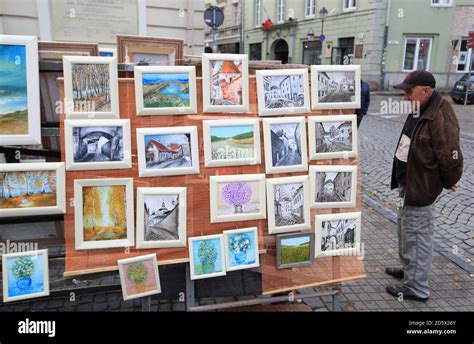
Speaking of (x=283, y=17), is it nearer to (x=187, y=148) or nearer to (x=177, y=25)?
(x=177, y=25)

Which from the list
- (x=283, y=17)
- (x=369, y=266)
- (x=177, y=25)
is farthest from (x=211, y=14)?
(x=283, y=17)

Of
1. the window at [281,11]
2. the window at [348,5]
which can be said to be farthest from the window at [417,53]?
the window at [281,11]

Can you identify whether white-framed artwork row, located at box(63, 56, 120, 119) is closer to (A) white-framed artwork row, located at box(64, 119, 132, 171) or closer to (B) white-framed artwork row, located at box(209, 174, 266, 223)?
(A) white-framed artwork row, located at box(64, 119, 132, 171)

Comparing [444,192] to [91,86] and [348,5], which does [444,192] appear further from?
[348,5]

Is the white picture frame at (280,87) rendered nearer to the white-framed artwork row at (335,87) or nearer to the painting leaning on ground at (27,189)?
the white-framed artwork row at (335,87)

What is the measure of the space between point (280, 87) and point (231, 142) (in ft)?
1.56

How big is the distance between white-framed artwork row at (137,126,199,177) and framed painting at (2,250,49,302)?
2.62 feet

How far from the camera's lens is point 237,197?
2.40 m

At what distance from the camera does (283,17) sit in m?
28.9

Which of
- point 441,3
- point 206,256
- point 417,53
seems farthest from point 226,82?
point 441,3

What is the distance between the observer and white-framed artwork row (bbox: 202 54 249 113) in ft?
7.55

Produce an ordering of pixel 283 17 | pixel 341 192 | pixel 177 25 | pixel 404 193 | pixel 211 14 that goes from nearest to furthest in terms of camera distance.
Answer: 1. pixel 341 192
2. pixel 404 193
3. pixel 177 25
4. pixel 211 14
5. pixel 283 17

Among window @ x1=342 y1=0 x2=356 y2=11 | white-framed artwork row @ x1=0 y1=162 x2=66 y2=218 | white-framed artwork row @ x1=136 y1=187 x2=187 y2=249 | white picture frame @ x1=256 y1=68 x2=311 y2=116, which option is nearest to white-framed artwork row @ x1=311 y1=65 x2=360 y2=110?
white picture frame @ x1=256 y1=68 x2=311 y2=116

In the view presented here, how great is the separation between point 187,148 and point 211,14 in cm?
703
